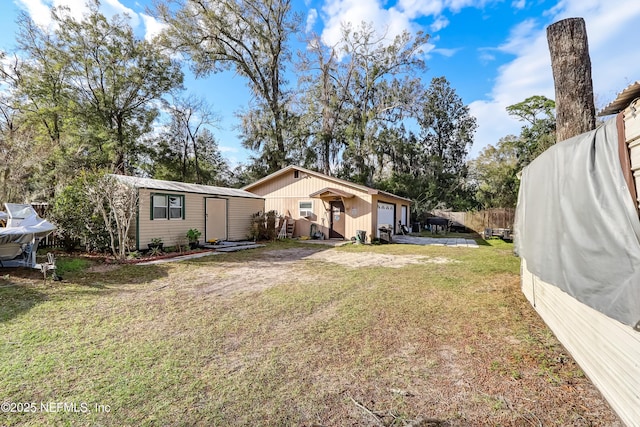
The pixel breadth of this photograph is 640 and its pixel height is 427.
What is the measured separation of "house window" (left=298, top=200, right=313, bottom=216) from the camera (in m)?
14.9

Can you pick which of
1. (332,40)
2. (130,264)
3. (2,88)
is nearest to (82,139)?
(2,88)

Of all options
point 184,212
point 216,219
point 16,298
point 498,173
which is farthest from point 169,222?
point 498,173

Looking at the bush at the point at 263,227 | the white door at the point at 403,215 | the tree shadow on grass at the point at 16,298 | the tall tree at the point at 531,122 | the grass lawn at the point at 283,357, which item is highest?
the tall tree at the point at 531,122

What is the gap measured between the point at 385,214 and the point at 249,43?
1687 centimetres

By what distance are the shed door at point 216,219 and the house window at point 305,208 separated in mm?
3912

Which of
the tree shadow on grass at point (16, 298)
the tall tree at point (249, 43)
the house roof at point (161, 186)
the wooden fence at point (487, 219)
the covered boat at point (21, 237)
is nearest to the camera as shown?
the tree shadow on grass at point (16, 298)

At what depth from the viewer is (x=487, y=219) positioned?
58.7 feet

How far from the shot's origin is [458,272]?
6844 mm

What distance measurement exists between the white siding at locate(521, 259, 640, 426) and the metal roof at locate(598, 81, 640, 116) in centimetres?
163

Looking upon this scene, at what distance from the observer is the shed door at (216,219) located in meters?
11.7

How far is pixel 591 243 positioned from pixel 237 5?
24466mm

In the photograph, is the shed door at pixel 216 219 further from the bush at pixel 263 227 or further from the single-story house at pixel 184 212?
the bush at pixel 263 227

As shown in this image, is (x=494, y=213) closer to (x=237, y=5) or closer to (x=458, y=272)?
(x=458, y=272)

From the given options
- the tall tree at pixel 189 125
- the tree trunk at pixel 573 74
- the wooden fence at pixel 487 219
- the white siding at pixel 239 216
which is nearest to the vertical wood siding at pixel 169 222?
the white siding at pixel 239 216
